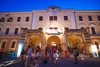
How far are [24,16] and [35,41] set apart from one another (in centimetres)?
943

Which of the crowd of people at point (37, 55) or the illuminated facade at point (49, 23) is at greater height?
the illuminated facade at point (49, 23)

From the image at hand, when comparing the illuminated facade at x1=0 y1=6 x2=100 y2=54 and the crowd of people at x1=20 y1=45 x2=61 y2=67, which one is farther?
the illuminated facade at x1=0 y1=6 x2=100 y2=54

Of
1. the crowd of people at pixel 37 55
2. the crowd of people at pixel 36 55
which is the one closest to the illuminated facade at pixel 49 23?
the crowd of people at pixel 36 55

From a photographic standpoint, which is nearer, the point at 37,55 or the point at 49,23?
the point at 37,55

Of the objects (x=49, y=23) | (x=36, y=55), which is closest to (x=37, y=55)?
(x=36, y=55)

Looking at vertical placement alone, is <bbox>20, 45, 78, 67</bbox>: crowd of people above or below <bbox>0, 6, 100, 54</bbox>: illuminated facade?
below

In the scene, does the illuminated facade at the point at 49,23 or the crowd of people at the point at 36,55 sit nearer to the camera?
the crowd of people at the point at 36,55

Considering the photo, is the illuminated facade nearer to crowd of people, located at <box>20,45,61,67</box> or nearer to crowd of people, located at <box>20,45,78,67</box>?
crowd of people, located at <box>20,45,61,67</box>

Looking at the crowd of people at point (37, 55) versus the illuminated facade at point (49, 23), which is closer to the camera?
the crowd of people at point (37, 55)

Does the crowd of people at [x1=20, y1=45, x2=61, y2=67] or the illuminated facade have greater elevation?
the illuminated facade

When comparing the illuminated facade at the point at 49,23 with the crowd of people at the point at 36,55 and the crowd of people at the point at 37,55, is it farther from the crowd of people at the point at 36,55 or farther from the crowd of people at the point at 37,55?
the crowd of people at the point at 37,55

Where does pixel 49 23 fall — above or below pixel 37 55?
above

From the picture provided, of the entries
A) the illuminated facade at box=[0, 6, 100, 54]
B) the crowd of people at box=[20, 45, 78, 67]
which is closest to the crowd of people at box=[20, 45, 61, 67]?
the crowd of people at box=[20, 45, 78, 67]

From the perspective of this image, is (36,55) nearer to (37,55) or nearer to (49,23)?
(37,55)
